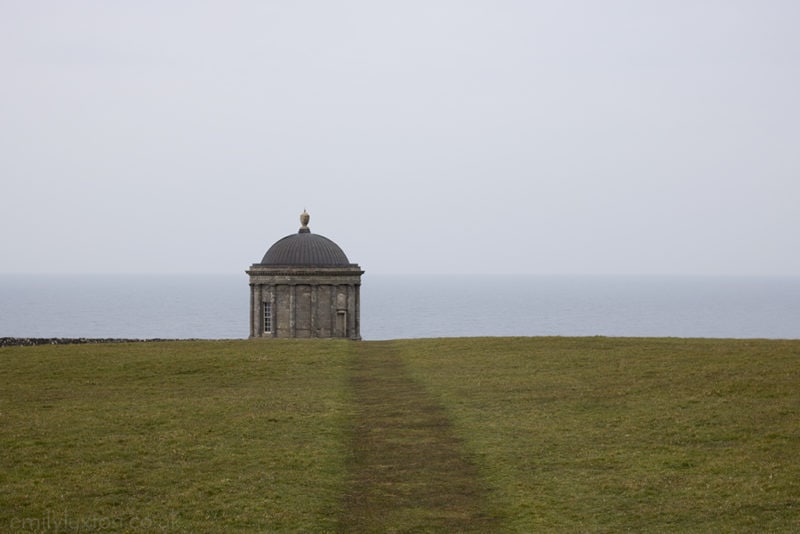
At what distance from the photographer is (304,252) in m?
59.0

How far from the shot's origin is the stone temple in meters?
58.4

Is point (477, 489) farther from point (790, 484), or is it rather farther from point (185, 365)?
point (185, 365)

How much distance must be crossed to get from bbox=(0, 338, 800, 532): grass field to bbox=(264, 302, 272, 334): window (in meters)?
18.7

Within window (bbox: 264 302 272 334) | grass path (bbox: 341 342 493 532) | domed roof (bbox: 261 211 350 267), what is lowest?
grass path (bbox: 341 342 493 532)

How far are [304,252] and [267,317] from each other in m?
4.65

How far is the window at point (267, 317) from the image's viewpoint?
5884 centimetres

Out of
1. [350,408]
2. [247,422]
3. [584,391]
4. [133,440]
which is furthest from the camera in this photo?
[584,391]

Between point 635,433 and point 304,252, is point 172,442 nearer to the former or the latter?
point 635,433

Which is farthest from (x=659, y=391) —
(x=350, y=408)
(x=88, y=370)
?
(x=88, y=370)

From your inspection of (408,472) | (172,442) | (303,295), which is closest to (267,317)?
(303,295)

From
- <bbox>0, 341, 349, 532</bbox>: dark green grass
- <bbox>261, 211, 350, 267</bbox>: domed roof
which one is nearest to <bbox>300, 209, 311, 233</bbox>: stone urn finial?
<bbox>261, 211, 350, 267</bbox>: domed roof

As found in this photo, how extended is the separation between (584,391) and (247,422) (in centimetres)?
1156

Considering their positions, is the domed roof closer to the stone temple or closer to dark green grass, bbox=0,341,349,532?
the stone temple

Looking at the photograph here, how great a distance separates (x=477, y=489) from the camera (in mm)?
21109
